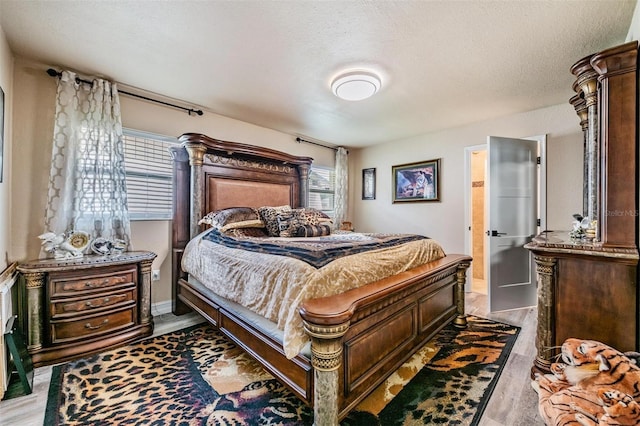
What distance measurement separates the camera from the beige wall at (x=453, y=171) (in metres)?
3.22

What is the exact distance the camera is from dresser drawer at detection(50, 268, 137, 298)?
207 cm

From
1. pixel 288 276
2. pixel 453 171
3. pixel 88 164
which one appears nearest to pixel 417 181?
pixel 453 171

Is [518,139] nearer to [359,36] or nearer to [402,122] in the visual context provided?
[402,122]

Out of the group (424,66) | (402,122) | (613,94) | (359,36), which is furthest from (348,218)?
(613,94)

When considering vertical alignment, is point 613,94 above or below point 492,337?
above

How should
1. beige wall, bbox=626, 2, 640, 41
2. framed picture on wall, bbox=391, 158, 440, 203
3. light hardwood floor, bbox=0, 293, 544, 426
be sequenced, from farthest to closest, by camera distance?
framed picture on wall, bbox=391, 158, 440, 203 < beige wall, bbox=626, 2, 640, 41 < light hardwood floor, bbox=0, 293, 544, 426

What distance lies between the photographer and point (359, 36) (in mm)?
1993

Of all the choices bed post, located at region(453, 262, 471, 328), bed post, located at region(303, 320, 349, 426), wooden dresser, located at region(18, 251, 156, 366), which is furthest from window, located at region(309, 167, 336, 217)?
bed post, located at region(303, 320, 349, 426)

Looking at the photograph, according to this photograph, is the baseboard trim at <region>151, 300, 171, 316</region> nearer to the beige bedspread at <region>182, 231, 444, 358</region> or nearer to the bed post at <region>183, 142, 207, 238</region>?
the bed post at <region>183, 142, 207, 238</region>

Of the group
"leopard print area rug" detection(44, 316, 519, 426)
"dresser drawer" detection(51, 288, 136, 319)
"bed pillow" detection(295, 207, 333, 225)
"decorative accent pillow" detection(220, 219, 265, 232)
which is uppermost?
"bed pillow" detection(295, 207, 333, 225)

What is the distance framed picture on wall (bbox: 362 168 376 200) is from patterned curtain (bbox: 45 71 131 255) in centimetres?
387

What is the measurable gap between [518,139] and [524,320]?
6.85 feet

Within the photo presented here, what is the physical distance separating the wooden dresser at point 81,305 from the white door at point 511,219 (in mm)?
3736

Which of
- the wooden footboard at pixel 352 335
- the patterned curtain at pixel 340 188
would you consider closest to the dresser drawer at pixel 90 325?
the wooden footboard at pixel 352 335
